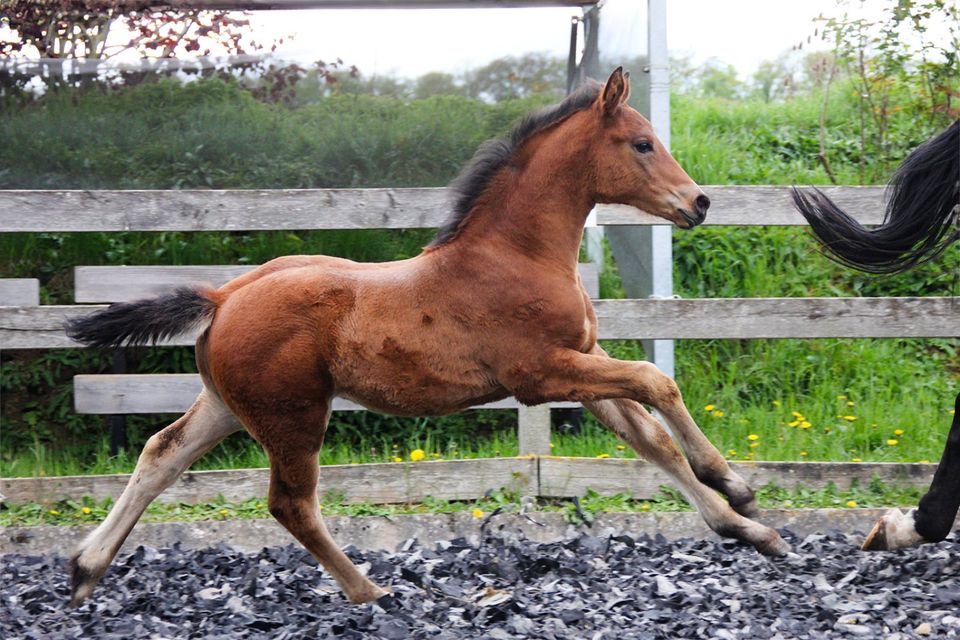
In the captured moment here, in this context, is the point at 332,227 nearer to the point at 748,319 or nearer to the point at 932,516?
the point at 748,319

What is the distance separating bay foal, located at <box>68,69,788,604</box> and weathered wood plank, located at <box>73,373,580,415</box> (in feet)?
5.67

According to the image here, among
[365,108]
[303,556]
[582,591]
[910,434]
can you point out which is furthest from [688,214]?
[365,108]

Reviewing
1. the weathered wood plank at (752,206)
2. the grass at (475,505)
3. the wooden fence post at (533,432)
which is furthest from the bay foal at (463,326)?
the weathered wood plank at (752,206)

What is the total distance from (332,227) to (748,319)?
87.5 inches

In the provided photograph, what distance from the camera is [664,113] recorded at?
602cm

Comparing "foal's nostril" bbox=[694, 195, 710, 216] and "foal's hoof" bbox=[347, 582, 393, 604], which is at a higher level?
"foal's nostril" bbox=[694, 195, 710, 216]

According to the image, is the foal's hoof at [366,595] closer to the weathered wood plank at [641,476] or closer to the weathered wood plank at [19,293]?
the weathered wood plank at [641,476]

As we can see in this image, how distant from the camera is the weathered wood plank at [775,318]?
213 inches

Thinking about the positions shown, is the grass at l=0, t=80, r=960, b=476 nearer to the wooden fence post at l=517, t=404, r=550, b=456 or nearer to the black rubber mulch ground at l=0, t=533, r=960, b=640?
the wooden fence post at l=517, t=404, r=550, b=456

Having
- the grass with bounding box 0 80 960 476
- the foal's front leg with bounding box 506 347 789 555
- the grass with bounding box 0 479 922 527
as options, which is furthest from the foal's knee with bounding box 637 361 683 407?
the grass with bounding box 0 80 960 476

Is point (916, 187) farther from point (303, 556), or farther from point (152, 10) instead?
point (152, 10)

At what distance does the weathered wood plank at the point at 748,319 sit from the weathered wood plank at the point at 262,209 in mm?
471

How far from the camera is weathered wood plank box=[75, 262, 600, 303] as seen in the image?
221 inches

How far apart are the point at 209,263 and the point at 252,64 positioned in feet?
4.14
